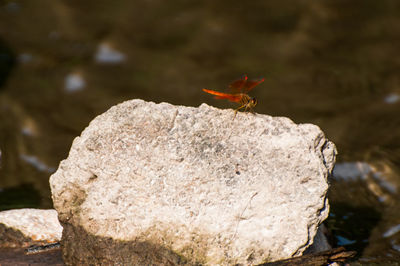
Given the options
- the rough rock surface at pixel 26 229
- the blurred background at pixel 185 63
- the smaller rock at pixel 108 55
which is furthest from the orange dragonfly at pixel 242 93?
the smaller rock at pixel 108 55

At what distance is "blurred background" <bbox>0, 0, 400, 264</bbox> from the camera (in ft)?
20.6

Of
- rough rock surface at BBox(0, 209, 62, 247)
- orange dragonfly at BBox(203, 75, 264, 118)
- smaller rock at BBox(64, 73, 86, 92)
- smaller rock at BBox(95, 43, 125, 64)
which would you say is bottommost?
rough rock surface at BBox(0, 209, 62, 247)

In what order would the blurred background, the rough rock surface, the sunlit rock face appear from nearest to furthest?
the sunlit rock face < the rough rock surface < the blurred background

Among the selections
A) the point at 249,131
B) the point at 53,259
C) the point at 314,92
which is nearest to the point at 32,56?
the point at 314,92

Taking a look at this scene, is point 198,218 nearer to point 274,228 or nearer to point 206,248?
point 206,248

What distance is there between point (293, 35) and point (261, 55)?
458 millimetres

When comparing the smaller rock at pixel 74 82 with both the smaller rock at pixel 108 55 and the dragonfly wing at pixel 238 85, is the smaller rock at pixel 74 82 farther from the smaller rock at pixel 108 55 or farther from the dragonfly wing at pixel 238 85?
the dragonfly wing at pixel 238 85

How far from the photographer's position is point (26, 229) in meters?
3.94

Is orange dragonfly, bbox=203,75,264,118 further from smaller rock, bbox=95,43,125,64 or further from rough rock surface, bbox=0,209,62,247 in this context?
smaller rock, bbox=95,43,125,64

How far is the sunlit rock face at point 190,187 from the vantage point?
315 centimetres

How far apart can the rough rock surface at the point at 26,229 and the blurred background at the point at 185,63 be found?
1828mm

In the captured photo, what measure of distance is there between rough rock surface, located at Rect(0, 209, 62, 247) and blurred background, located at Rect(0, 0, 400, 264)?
1.83 m

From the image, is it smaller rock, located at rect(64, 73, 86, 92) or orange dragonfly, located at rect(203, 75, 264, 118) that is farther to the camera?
smaller rock, located at rect(64, 73, 86, 92)

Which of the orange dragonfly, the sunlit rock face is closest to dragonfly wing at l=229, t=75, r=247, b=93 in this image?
the orange dragonfly
